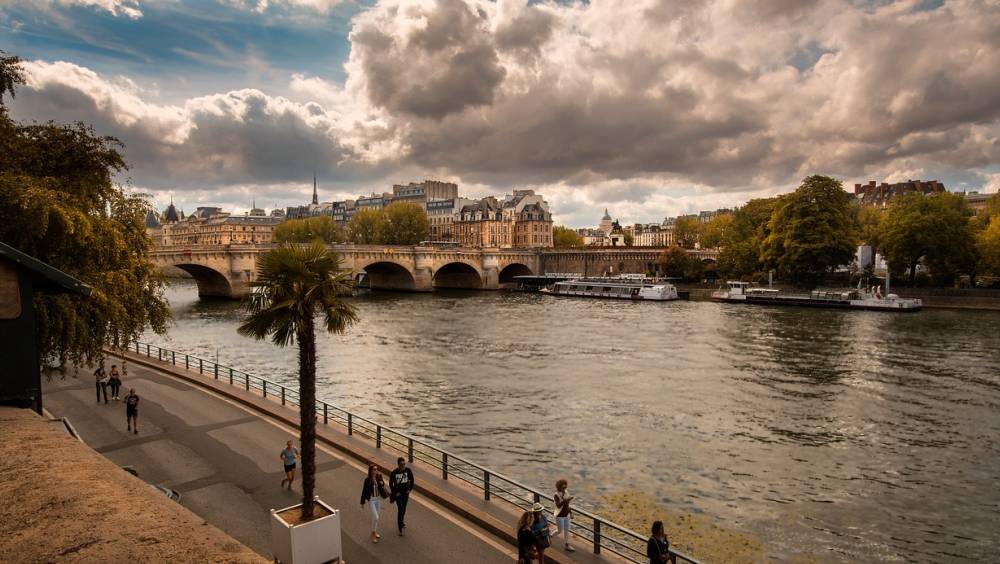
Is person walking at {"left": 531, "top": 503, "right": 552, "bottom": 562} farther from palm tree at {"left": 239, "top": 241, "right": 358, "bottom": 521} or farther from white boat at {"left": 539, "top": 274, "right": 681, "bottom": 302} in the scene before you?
white boat at {"left": 539, "top": 274, "right": 681, "bottom": 302}

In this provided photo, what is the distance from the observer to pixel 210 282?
82.4 meters

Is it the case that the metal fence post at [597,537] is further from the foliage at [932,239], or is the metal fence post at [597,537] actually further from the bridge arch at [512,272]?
the bridge arch at [512,272]

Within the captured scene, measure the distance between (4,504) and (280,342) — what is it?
15.5 feet

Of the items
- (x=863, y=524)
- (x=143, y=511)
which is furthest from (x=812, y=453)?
(x=143, y=511)

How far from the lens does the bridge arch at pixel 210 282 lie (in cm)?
7689

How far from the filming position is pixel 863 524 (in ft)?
49.5

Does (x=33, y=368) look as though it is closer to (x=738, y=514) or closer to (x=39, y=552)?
(x=39, y=552)

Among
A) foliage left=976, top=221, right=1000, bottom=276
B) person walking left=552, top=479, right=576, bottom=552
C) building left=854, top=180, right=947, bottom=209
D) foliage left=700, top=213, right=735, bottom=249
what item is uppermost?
building left=854, top=180, right=947, bottom=209

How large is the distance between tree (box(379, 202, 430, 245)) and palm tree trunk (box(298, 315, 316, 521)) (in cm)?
12489

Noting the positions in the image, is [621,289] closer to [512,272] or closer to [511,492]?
[512,272]

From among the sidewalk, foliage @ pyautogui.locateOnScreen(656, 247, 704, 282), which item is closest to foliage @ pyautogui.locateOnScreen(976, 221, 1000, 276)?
foliage @ pyautogui.locateOnScreen(656, 247, 704, 282)

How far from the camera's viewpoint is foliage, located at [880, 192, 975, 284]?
2697 inches

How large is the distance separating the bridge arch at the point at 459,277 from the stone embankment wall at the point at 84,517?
9800 centimetres

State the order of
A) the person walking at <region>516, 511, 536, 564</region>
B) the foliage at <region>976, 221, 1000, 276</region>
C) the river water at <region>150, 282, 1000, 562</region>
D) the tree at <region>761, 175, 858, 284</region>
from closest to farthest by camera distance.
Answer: the person walking at <region>516, 511, 536, 564</region>, the river water at <region>150, 282, 1000, 562</region>, the foliage at <region>976, 221, 1000, 276</region>, the tree at <region>761, 175, 858, 284</region>
